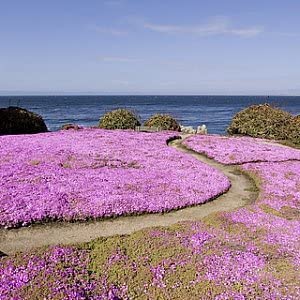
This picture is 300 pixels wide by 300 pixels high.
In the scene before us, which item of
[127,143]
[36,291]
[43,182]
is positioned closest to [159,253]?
[36,291]

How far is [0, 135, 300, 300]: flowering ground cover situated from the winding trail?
35.5 inches

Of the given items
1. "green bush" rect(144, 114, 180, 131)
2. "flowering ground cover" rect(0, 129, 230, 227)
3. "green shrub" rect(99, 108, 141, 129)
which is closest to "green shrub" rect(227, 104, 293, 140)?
"green bush" rect(144, 114, 180, 131)

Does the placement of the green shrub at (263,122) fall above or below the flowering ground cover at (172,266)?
above

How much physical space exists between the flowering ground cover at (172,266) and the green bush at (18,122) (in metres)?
29.2

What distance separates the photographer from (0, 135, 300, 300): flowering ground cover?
9.98 m

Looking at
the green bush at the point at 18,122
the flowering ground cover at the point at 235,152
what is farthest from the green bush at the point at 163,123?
the flowering ground cover at the point at 235,152

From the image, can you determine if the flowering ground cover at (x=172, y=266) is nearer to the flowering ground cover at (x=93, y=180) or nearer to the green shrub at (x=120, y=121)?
the flowering ground cover at (x=93, y=180)

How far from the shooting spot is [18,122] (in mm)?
39344

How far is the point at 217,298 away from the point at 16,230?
22.8ft

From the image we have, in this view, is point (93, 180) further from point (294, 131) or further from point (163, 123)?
point (163, 123)

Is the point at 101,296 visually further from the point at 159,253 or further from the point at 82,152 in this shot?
the point at 82,152

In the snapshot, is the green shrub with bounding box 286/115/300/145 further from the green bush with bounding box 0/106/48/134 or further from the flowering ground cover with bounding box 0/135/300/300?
the flowering ground cover with bounding box 0/135/300/300

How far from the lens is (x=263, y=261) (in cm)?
1175

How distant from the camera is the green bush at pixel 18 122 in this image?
128ft
